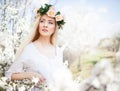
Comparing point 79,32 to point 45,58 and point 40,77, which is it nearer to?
point 45,58

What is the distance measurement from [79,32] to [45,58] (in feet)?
1.29

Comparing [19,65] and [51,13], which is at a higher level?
[51,13]

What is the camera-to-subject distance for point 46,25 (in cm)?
397

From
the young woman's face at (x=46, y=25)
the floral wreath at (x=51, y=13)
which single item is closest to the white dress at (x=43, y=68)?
the young woman's face at (x=46, y=25)

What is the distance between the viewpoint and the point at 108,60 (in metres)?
3.99

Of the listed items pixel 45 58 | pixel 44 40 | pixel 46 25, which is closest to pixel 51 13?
pixel 46 25

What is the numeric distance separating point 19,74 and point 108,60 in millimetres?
797

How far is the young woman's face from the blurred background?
101 millimetres

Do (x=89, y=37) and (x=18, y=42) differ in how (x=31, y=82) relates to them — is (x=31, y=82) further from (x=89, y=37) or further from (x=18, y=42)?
(x=89, y=37)

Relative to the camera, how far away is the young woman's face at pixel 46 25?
156 inches

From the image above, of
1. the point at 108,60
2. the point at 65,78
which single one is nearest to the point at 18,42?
the point at 65,78

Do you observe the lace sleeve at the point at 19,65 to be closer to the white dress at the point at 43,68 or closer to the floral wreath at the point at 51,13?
the white dress at the point at 43,68

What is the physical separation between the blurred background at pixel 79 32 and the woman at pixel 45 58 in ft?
0.24

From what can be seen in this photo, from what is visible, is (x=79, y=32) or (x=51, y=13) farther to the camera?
(x=79, y=32)
